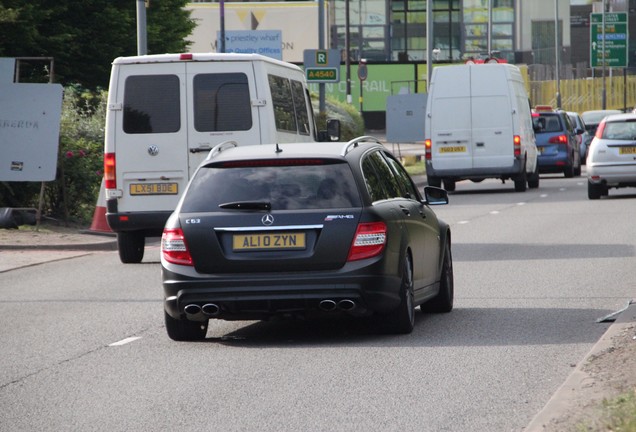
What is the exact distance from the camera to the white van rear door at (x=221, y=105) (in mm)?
16906

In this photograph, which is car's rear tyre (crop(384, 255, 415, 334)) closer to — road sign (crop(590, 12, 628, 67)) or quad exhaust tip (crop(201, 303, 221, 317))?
quad exhaust tip (crop(201, 303, 221, 317))

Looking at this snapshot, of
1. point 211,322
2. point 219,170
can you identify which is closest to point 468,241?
point 211,322

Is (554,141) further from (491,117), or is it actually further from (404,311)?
(404,311)

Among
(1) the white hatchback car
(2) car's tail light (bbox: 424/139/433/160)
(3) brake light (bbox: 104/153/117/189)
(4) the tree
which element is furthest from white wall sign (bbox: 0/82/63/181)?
(2) car's tail light (bbox: 424/139/433/160)

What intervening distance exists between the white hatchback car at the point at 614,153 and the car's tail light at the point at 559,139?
35.1 ft

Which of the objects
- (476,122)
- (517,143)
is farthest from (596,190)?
(476,122)

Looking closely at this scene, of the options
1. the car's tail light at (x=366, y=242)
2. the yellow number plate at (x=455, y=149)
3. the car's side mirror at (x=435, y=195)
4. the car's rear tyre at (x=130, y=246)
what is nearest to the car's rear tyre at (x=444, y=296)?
the car's side mirror at (x=435, y=195)

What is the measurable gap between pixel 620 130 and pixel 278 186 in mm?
18991

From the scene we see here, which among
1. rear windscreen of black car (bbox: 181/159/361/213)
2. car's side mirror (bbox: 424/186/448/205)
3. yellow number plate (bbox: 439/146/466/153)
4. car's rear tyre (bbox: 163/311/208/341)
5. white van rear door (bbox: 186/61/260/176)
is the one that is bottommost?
car's rear tyre (bbox: 163/311/208/341)

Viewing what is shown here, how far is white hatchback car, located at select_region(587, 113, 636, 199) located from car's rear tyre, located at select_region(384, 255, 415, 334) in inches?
708

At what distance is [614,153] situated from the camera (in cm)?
2828

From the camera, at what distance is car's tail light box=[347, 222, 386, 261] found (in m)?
10.3

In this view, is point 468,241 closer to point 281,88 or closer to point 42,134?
point 281,88

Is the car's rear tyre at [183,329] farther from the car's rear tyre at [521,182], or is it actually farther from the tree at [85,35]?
the car's rear tyre at [521,182]
